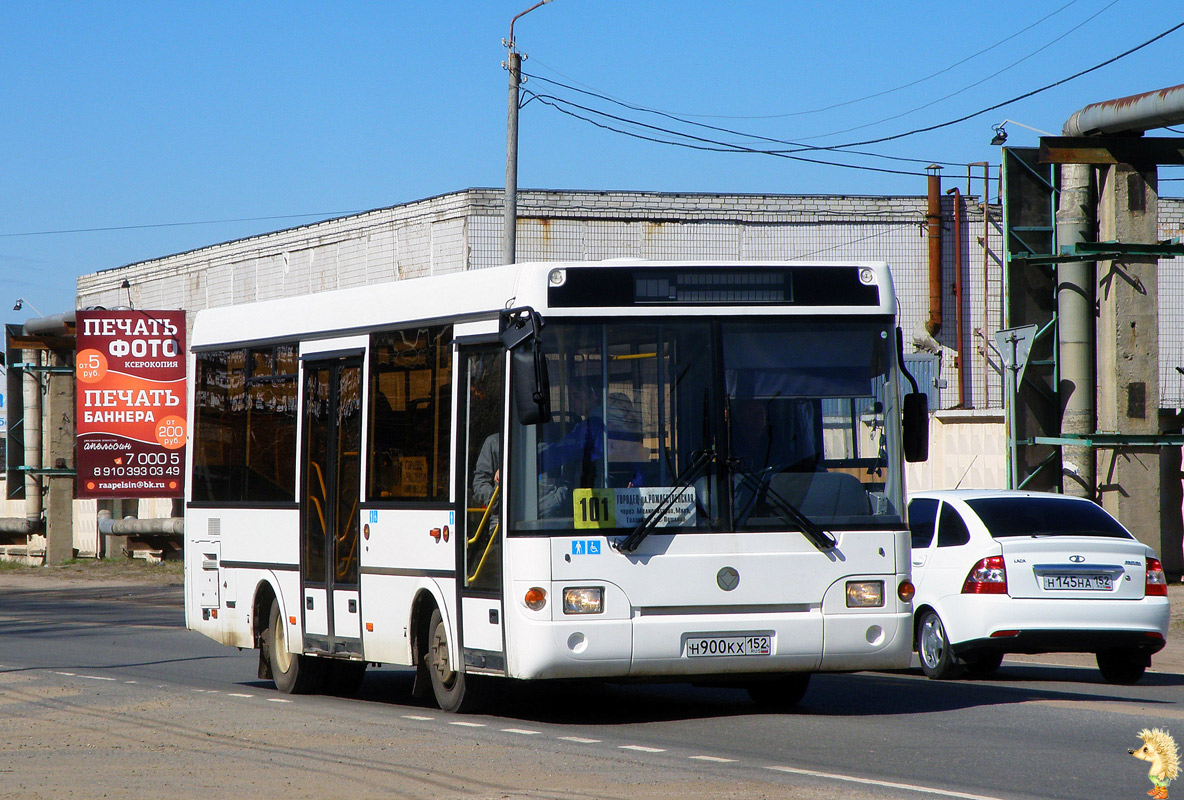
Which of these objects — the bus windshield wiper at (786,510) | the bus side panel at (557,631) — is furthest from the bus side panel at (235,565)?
the bus windshield wiper at (786,510)

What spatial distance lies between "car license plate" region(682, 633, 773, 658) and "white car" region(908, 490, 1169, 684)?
3.38m

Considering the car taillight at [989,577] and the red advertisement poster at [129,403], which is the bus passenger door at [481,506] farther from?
the red advertisement poster at [129,403]

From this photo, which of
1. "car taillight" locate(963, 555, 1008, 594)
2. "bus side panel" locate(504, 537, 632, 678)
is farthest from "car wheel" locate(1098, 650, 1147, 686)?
"bus side panel" locate(504, 537, 632, 678)

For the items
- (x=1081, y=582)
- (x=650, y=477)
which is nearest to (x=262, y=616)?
(x=650, y=477)

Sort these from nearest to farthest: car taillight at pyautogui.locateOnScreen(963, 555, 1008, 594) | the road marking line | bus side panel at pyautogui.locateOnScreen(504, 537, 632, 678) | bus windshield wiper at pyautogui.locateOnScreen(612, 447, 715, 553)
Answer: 1. the road marking line
2. bus side panel at pyautogui.locateOnScreen(504, 537, 632, 678)
3. bus windshield wiper at pyautogui.locateOnScreen(612, 447, 715, 553)
4. car taillight at pyautogui.locateOnScreen(963, 555, 1008, 594)

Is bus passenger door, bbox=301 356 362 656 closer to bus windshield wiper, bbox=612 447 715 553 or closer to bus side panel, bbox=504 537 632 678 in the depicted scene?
bus side panel, bbox=504 537 632 678

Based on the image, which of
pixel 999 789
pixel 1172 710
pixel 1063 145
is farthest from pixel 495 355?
pixel 1063 145

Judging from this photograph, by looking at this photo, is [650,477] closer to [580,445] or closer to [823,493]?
[580,445]

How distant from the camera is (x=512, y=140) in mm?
26312

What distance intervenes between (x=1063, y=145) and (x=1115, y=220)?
129 centimetres

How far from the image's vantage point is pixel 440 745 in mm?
9727

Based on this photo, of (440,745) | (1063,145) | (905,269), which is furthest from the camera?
(905,269)

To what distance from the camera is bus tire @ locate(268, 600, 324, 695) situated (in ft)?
44.9

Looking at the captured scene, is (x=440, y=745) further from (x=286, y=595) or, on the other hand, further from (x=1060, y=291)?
(x=1060, y=291)
